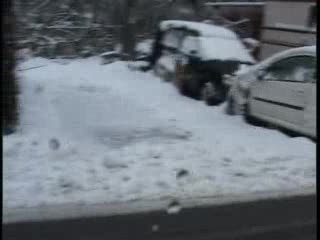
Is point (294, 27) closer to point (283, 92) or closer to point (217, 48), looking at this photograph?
point (217, 48)

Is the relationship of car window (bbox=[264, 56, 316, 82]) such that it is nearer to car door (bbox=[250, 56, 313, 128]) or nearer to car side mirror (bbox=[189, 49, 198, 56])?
car door (bbox=[250, 56, 313, 128])

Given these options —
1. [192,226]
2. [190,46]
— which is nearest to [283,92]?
[192,226]

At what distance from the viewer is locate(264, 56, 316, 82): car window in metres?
8.45

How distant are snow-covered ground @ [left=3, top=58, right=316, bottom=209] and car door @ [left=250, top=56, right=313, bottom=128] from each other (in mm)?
281

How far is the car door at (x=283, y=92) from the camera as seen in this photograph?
8.50 meters

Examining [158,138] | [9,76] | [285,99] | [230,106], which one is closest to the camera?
[9,76]

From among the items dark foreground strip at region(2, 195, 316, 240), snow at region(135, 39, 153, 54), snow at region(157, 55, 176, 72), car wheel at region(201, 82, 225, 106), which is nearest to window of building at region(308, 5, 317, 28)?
snow at region(157, 55, 176, 72)

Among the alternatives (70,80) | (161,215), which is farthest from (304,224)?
(70,80)

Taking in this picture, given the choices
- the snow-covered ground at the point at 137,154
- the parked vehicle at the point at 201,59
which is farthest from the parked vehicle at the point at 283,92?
the parked vehicle at the point at 201,59

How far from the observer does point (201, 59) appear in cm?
1217

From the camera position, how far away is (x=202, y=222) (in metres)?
5.41

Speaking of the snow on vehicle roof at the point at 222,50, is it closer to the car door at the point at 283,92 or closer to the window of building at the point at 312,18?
the window of building at the point at 312,18

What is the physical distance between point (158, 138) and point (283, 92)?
189 cm

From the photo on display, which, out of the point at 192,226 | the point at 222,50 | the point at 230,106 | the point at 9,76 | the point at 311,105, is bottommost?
the point at 230,106
